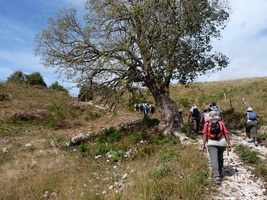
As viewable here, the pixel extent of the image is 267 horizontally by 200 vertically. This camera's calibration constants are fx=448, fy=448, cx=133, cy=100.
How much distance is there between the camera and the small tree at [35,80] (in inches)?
2314

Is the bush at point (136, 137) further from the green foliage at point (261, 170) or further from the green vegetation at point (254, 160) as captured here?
the green foliage at point (261, 170)

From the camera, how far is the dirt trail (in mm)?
12227

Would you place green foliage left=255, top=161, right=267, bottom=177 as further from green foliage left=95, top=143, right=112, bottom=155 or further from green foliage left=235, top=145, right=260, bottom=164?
green foliage left=95, top=143, right=112, bottom=155

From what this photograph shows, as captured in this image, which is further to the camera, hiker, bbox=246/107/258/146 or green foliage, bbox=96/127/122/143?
green foliage, bbox=96/127/122/143

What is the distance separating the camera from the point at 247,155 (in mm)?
16812

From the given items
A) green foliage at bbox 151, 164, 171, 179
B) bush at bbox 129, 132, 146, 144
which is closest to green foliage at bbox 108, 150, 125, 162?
bush at bbox 129, 132, 146, 144

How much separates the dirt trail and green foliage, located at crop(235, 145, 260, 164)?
387 millimetres

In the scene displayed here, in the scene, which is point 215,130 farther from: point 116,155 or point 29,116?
point 29,116

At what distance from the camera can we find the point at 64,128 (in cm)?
3288

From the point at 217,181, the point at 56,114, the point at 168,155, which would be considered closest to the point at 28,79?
the point at 56,114

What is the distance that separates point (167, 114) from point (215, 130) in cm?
1129

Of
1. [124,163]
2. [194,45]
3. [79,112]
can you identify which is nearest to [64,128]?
[79,112]

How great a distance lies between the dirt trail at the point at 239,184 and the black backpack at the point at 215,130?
1.37 metres

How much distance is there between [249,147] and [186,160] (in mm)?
5111
